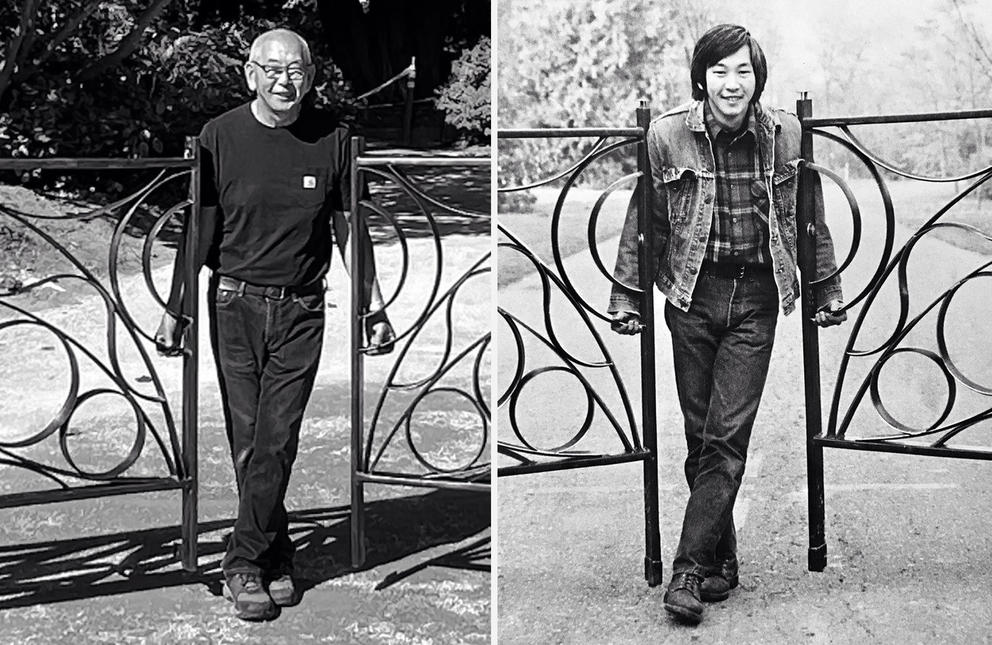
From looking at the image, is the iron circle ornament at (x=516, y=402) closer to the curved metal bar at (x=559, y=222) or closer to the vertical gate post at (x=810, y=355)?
the curved metal bar at (x=559, y=222)

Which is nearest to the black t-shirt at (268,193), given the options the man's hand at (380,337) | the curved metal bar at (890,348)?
the man's hand at (380,337)

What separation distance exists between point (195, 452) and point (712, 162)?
1.50m

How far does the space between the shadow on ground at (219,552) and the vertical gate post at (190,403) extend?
0.47 feet

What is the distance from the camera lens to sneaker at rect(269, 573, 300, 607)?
332 centimetres

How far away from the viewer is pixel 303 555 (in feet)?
12.1

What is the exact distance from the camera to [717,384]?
9.78 ft

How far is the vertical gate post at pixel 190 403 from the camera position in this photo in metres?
3.19

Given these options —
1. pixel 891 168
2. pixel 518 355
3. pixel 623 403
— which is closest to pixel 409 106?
pixel 518 355

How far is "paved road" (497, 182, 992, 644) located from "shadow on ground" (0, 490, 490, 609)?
1.56ft

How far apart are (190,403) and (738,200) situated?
147 centimetres

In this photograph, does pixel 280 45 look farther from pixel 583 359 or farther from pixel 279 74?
pixel 583 359

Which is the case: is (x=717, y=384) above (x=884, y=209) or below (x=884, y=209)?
below

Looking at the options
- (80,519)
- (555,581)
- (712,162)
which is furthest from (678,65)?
(80,519)

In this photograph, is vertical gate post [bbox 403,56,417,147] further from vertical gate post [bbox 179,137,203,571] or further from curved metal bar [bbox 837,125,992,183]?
curved metal bar [bbox 837,125,992,183]
